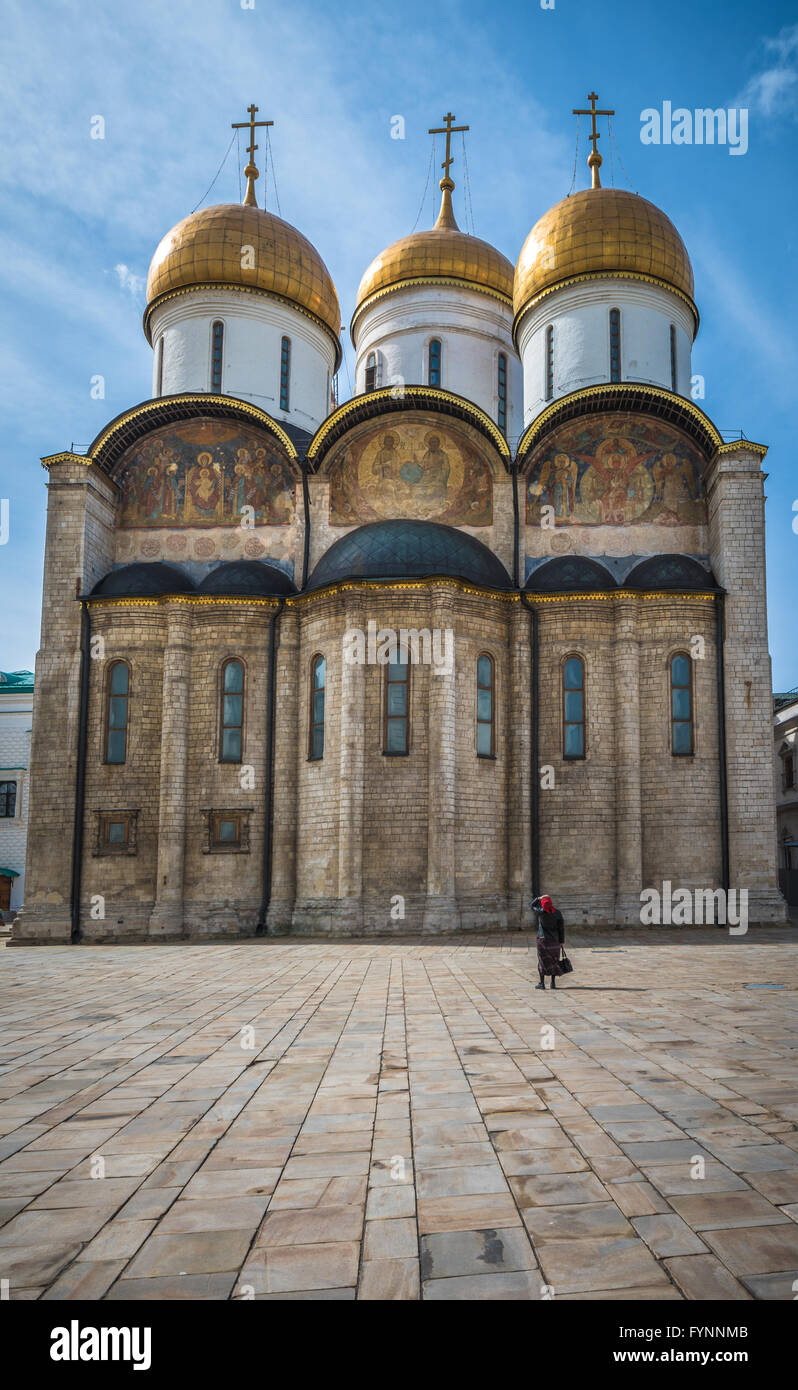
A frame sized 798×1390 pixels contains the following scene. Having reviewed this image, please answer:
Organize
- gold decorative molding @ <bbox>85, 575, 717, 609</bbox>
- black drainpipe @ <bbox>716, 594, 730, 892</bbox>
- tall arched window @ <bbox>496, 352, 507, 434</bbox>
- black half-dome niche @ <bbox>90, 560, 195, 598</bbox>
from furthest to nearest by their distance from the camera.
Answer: tall arched window @ <bbox>496, 352, 507, 434</bbox> < black half-dome niche @ <bbox>90, 560, 195, 598</bbox> < black drainpipe @ <bbox>716, 594, 730, 892</bbox> < gold decorative molding @ <bbox>85, 575, 717, 609</bbox>

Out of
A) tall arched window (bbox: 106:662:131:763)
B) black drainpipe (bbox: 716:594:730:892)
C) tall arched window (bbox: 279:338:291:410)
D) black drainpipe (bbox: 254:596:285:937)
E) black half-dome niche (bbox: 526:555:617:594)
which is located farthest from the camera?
tall arched window (bbox: 279:338:291:410)

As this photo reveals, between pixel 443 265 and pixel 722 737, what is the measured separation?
14.5 m

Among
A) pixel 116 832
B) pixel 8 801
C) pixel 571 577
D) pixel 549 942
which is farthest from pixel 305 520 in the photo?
pixel 8 801

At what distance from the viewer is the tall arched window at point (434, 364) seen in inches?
1004

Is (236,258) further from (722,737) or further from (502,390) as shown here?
(722,737)

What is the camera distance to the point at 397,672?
18281mm

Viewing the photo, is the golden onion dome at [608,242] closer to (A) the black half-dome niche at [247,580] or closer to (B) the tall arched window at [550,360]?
(B) the tall arched window at [550,360]

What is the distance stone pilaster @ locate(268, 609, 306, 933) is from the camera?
18.5m

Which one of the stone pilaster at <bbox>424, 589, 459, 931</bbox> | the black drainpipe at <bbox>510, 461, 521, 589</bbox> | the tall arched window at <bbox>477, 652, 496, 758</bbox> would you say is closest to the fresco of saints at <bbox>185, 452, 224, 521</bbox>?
the stone pilaster at <bbox>424, 589, 459, 931</bbox>

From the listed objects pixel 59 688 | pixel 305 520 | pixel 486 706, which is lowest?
pixel 486 706

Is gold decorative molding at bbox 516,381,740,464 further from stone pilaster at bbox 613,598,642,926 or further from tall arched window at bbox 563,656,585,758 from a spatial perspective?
tall arched window at bbox 563,656,585,758

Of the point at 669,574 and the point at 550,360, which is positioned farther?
the point at 550,360

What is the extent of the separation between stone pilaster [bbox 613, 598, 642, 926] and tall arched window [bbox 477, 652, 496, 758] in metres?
Answer: 2.31

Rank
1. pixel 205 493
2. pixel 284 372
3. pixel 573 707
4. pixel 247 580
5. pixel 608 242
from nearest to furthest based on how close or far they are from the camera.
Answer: pixel 573 707
pixel 247 580
pixel 205 493
pixel 608 242
pixel 284 372
